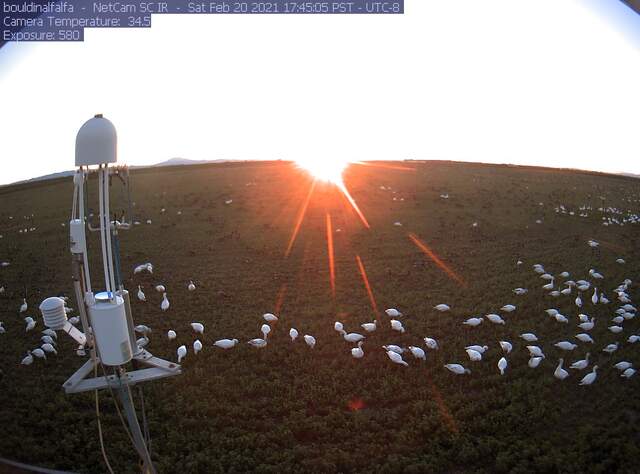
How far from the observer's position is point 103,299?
4.96 metres

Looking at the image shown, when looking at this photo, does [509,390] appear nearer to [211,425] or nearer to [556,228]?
[211,425]

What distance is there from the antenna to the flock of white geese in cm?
444

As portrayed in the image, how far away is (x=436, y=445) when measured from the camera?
8.39m

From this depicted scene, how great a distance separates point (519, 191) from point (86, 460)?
118 ft

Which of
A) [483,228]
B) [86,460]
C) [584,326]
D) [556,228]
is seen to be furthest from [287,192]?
[86,460]

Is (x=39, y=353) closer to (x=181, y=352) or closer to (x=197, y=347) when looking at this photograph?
(x=181, y=352)

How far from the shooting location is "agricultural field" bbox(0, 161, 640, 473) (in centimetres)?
833

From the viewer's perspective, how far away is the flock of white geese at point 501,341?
35.6ft

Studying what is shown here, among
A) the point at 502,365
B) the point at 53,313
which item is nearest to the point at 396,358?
the point at 502,365

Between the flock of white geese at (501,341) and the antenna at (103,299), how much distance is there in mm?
4436

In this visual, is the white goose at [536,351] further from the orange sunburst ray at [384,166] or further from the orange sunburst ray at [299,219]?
the orange sunburst ray at [384,166]

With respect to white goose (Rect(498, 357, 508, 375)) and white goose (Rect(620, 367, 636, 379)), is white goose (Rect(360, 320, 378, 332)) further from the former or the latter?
white goose (Rect(620, 367, 636, 379))

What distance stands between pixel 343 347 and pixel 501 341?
429 cm

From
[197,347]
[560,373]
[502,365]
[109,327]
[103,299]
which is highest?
[103,299]
